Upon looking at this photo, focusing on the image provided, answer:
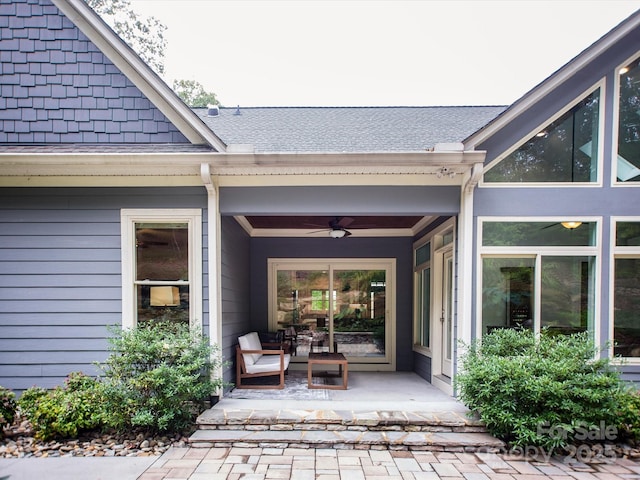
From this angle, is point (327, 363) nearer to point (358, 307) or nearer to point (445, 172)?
point (358, 307)

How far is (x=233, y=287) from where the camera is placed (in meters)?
5.47

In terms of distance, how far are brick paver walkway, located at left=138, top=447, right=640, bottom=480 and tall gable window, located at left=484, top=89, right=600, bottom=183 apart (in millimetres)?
2921

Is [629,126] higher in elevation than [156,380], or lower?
higher

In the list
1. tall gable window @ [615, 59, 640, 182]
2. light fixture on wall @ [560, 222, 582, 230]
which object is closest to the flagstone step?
light fixture on wall @ [560, 222, 582, 230]

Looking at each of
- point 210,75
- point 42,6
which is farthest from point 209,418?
point 210,75

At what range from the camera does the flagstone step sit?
3.66 m

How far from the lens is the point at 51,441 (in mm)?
3697

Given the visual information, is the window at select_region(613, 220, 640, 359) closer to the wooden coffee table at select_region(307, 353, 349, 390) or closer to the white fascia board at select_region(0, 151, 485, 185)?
the white fascia board at select_region(0, 151, 485, 185)

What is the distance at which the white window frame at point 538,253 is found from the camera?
4430mm

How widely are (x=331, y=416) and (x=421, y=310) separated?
3.08 m

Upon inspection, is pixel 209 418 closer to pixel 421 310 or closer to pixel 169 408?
pixel 169 408

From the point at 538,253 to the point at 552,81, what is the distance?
195 cm

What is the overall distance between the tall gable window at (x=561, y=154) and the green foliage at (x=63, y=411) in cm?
488

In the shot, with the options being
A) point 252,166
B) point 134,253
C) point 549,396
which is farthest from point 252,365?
point 549,396
